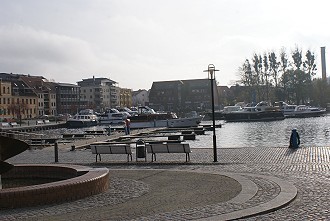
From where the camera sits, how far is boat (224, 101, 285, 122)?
90.5 meters

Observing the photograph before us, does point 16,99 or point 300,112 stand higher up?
point 16,99

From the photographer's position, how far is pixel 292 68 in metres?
102

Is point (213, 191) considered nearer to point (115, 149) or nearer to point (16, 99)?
point (115, 149)

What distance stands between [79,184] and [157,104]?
499 feet

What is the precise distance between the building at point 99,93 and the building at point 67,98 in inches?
471

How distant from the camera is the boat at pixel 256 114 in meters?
90.5

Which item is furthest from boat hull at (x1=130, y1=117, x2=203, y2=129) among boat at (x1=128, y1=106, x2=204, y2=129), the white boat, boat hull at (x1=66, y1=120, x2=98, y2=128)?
the white boat

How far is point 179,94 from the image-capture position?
162625 mm

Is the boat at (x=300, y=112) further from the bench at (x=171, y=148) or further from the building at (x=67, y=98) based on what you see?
the bench at (x=171, y=148)

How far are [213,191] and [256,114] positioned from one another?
8078 centimetres

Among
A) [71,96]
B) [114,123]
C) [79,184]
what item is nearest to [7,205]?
[79,184]

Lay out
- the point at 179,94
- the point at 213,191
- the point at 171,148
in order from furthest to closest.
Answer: the point at 179,94, the point at 171,148, the point at 213,191

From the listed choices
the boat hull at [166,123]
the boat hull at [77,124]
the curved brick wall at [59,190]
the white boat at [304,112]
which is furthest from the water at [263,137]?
the white boat at [304,112]

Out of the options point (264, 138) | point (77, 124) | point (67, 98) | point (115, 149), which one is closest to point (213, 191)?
point (115, 149)
